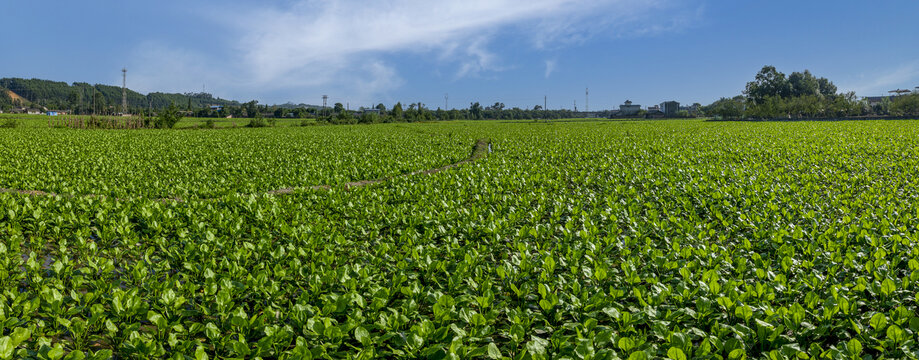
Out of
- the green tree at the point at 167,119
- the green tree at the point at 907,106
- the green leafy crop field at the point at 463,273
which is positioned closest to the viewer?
the green leafy crop field at the point at 463,273

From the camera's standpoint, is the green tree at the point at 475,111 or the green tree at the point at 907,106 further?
the green tree at the point at 475,111

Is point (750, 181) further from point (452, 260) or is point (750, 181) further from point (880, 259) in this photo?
point (452, 260)

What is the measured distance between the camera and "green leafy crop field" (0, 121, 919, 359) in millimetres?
3564

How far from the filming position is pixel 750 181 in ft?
38.0

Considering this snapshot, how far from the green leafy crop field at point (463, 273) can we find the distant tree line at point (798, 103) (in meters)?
90.0

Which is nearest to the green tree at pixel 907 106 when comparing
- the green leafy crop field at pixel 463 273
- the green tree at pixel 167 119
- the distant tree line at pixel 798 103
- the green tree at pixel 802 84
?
the distant tree line at pixel 798 103

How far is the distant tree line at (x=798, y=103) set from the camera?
78938 millimetres

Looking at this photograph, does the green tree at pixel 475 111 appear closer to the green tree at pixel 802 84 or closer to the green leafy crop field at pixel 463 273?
the green tree at pixel 802 84

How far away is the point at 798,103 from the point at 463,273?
106 meters

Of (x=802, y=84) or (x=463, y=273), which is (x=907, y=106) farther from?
(x=463, y=273)

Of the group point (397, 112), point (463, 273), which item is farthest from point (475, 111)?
point (463, 273)

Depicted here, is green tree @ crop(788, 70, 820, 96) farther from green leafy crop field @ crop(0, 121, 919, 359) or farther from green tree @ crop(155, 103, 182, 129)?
green tree @ crop(155, 103, 182, 129)

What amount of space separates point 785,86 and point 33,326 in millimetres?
127310

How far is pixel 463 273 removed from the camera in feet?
15.8
